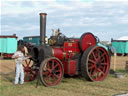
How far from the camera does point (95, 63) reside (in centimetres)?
762

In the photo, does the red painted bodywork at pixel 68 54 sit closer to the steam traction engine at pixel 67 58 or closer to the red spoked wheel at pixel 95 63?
the steam traction engine at pixel 67 58

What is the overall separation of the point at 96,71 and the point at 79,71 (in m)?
0.61

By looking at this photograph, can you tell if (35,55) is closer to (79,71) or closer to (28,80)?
(28,80)

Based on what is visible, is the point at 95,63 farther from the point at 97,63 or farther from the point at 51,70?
the point at 51,70

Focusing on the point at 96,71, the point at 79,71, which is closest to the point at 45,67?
the point at 79,71

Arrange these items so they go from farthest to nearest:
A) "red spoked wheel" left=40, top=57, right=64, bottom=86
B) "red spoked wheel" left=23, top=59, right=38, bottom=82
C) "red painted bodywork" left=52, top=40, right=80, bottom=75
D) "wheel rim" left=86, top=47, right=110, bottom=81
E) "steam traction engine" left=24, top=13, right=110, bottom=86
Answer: "wheel rim" left=86, top=47, right=110, bottom=81
"red spoked wheel" left=23, top=59, right=38, bottom=82
"red painted bodywork" left=52, top=40, right=80, bottom=75
"steam traction engine" left=24, top=13, right=110, bottom=86
"red spoked wheel" left=40, top=57, right=64, bottom=86

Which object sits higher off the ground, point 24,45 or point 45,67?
point 24,45

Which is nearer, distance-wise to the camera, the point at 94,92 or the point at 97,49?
→ the point at 94,92

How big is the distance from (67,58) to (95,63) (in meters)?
0.98

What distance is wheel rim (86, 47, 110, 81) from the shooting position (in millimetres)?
7539

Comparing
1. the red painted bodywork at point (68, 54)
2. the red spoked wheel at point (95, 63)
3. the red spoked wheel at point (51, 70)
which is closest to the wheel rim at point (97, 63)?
the red spoked wheel at point (95, 63)

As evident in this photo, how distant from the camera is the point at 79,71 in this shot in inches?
296

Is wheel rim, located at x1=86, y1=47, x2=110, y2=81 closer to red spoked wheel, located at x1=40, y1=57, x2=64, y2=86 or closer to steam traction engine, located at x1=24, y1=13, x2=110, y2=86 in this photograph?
steam traction engine, located at x1=24, y1=13, x2=110, y2=86

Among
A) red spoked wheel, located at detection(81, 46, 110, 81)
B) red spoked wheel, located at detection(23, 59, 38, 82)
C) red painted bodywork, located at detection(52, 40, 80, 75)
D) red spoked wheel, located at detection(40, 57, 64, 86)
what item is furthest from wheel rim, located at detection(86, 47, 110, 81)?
red spoked wheel, located at detection(23, 59, 38, 82)
